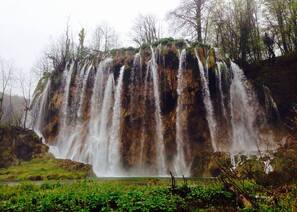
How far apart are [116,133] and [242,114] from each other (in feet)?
39.0

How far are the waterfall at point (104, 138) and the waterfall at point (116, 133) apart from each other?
46 centimetres

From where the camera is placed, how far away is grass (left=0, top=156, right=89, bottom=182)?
25.2 meters

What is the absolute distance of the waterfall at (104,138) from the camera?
30.0 metres

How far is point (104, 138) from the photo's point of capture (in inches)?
1266

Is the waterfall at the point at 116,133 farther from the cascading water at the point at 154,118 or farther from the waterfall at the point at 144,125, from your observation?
the waterfall at the point at 144,125

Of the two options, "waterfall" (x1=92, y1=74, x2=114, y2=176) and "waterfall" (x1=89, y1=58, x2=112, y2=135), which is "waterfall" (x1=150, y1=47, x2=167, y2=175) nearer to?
"waterfall" (x1=92, y1=74, x2=114, y2=176)

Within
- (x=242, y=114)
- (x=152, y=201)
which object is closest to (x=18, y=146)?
(x=242, y=114)

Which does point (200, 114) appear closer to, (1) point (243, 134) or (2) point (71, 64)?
(1) point (243, 134)

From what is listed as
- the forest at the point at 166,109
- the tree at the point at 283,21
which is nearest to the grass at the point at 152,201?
the forest at the point at 166,109

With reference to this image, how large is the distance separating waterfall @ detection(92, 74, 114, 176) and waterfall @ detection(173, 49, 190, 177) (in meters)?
6.12

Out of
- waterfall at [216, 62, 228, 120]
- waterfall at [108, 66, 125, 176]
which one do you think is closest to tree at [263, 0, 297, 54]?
waterfall at [216, 62, 228, 120]

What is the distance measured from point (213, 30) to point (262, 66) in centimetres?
1069

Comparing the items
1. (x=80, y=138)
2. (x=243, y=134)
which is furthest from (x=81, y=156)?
(x=243, y=134)

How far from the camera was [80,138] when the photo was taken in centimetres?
3378
